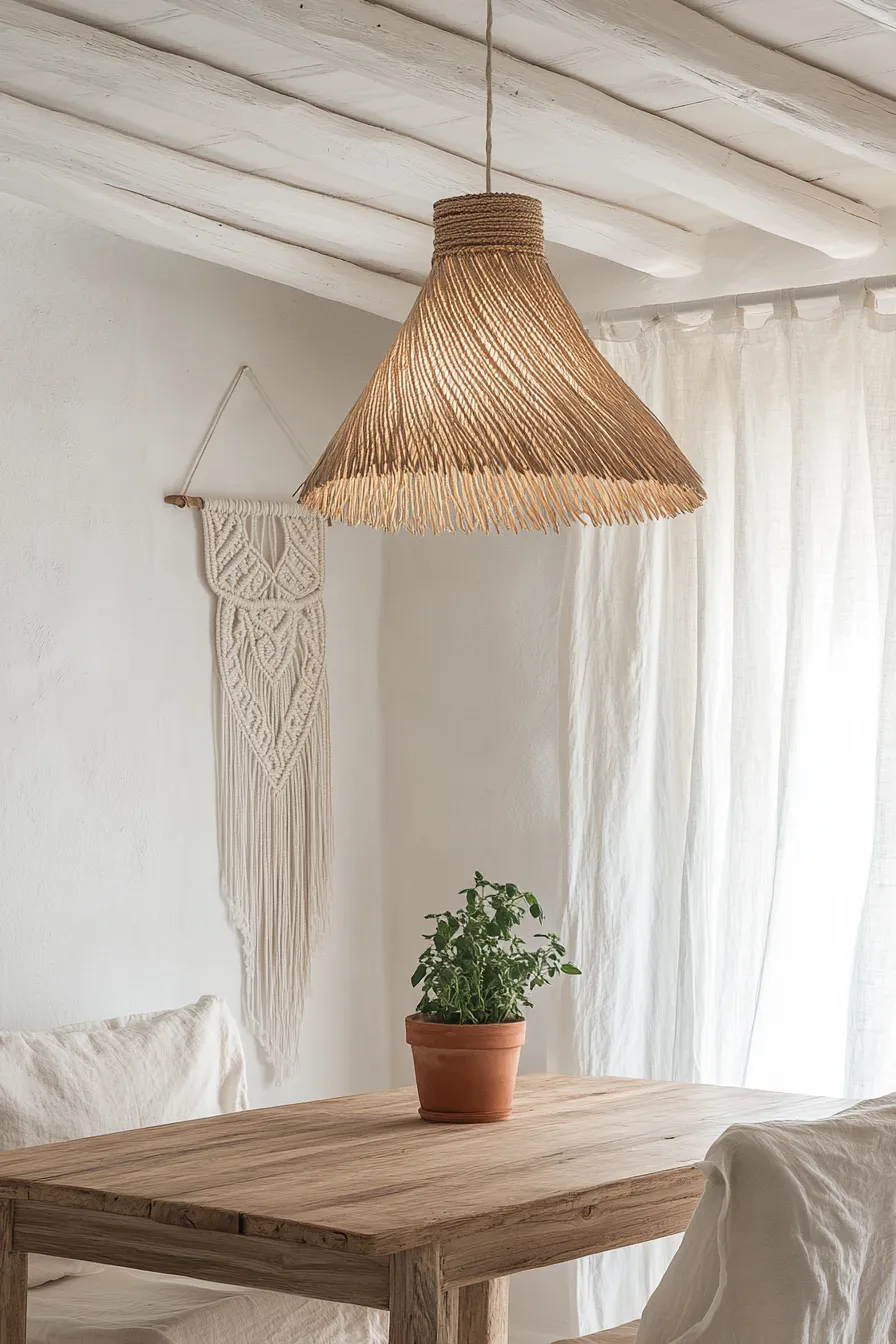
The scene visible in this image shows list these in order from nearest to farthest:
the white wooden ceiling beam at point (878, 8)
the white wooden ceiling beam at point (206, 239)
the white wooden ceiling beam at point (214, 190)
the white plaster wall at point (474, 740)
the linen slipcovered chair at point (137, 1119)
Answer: the white wooden ceiling beam at point (878, 8)
the linen slipcovered chair at point (137, 1119)
the white wooden ceiling beam at point (214, 190)
the white wooden ceiling beam at point (206, 239)
the white plaster wall at point (474, 740)

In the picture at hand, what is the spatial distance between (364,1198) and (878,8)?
162cm

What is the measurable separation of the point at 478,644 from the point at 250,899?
2.70ft


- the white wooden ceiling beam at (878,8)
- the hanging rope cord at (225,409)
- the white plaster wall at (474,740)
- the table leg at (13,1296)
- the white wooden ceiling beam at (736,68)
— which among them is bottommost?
the table leg at (13,1296)

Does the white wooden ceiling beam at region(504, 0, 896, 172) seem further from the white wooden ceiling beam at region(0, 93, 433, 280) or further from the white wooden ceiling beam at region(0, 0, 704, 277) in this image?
the white wooden ceiling beam at region(0, 93, 433, 280)

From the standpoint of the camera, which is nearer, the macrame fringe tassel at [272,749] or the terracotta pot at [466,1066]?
the terracotta pot at [466,1066]

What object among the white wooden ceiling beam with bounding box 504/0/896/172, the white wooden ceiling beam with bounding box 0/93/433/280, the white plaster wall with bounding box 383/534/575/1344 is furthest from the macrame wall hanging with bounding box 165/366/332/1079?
the white wooden ceiling beam with bounding box 504/0/896/172

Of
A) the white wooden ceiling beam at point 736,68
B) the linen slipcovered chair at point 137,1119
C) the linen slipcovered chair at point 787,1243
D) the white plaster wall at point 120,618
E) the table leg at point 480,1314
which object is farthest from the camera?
the white plaster wall at point 120,618

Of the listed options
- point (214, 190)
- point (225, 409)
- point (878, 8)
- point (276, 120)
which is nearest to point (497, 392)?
point (878, 8)

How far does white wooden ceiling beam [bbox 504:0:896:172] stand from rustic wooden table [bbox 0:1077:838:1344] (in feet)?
5.21

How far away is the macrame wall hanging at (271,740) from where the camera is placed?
12.3 ft

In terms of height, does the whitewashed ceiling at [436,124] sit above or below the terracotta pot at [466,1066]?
above

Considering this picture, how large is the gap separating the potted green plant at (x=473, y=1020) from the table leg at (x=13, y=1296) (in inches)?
25.0

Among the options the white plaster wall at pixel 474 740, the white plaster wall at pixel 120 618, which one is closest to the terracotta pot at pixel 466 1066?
the white plaster wall at pixel 120 618

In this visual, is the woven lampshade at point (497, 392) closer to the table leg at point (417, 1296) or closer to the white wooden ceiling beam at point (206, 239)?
the table leg at point (417, 1296)
